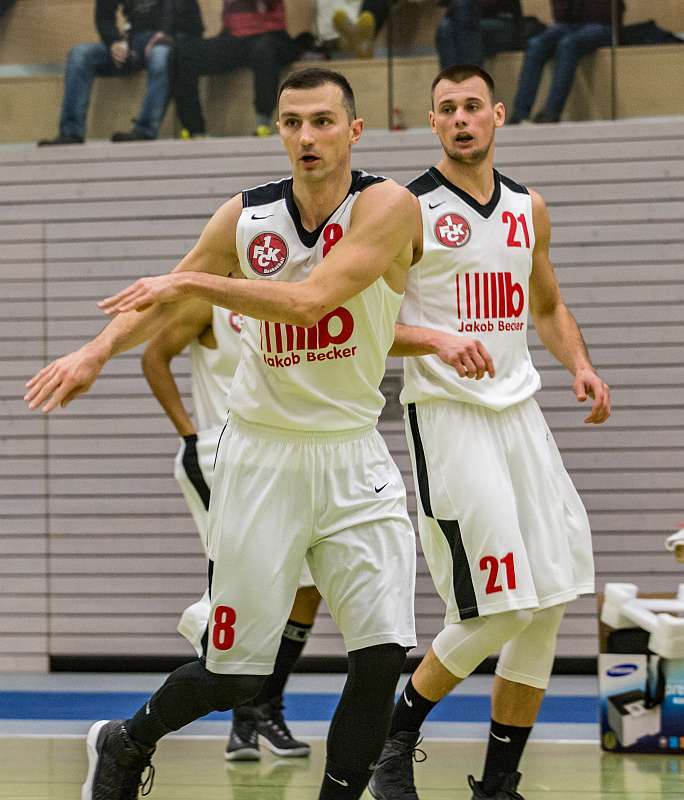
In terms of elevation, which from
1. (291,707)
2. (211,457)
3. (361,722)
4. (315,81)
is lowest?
(291,707)

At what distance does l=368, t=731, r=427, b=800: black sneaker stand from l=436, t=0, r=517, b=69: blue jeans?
4.26 m

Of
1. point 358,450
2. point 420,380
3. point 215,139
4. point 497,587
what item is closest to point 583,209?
point 215,139

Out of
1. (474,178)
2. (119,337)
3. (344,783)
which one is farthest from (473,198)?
(344,783)

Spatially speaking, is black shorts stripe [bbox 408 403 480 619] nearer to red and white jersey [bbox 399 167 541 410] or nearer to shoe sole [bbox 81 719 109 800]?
red and white jersey [bbox 399 167 541 410]

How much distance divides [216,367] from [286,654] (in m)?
1.26

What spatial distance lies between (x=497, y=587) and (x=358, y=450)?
85 cm

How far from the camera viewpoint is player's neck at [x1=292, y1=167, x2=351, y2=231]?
3.48 meters

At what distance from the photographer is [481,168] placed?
4.46m

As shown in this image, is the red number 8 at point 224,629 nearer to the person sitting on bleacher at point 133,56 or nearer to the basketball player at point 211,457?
the basketball player at point 211,457

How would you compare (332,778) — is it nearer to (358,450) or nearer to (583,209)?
(358,450)

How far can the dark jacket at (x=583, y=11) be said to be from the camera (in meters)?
7.22

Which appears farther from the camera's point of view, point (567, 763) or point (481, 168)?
point (567, 763)

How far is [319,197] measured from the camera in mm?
3486

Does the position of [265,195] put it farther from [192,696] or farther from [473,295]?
[192,696]
